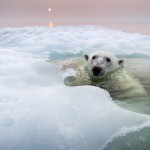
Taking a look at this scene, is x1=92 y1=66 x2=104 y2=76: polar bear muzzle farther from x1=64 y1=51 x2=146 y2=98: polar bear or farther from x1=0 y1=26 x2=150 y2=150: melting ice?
x1=0 y1=26 x2=150 y2=150: melting ice

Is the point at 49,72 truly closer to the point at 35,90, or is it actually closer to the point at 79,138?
the point at 35,90

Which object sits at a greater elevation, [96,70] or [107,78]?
[96,70]

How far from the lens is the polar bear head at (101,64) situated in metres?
6.99

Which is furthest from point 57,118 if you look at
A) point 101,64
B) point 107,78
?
point 107,78

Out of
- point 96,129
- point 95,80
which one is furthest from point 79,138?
point 95,80

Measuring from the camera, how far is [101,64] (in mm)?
7199

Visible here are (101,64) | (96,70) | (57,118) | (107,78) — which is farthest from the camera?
(107,78)

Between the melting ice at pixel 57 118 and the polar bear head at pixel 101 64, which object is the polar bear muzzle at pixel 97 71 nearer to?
the polar bear head at pixel 101 64

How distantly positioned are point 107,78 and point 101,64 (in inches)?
15.8

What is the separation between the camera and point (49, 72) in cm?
759

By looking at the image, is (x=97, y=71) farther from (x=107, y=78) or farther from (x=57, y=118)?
(x=57, y=118)

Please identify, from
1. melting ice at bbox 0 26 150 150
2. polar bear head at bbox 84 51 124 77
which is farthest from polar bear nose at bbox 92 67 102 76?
melting ice at bbox 0 26 150 150

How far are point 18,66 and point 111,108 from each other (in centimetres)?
332

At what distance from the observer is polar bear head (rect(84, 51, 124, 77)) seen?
699 centimetres
